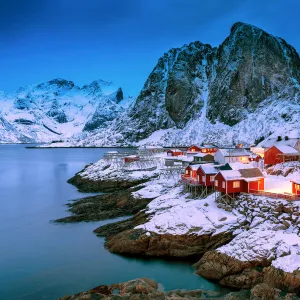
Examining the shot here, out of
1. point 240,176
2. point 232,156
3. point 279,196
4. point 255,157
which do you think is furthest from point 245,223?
point 255,157

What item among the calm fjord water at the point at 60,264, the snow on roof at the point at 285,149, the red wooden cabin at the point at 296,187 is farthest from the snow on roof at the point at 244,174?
the snow on roof at the point at 285,149

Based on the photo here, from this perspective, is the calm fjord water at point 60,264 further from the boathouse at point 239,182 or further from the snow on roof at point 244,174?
the snow on roof at point 244,174

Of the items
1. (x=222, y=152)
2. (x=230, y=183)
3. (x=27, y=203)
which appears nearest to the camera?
(x=230, y=183)

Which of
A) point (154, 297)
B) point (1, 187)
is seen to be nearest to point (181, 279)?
point (154, 297)

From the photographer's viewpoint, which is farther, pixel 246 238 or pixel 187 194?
pixel 187 194

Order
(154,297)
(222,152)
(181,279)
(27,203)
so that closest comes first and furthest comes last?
1. (154,297)
2. (181,279)
3. (27,203)
4. (222,152)

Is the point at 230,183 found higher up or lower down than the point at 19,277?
higher up

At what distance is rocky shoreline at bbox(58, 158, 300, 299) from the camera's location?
25516 mm

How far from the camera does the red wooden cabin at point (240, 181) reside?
3916cm

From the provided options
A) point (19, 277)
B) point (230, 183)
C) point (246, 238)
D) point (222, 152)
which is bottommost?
point (19, 277)

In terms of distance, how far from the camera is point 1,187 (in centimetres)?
8250

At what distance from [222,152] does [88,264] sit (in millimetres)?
41947

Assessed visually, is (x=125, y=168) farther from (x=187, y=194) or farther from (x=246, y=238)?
(x=246, y=238)

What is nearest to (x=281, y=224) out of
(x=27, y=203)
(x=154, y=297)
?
(x=154, y=297)
